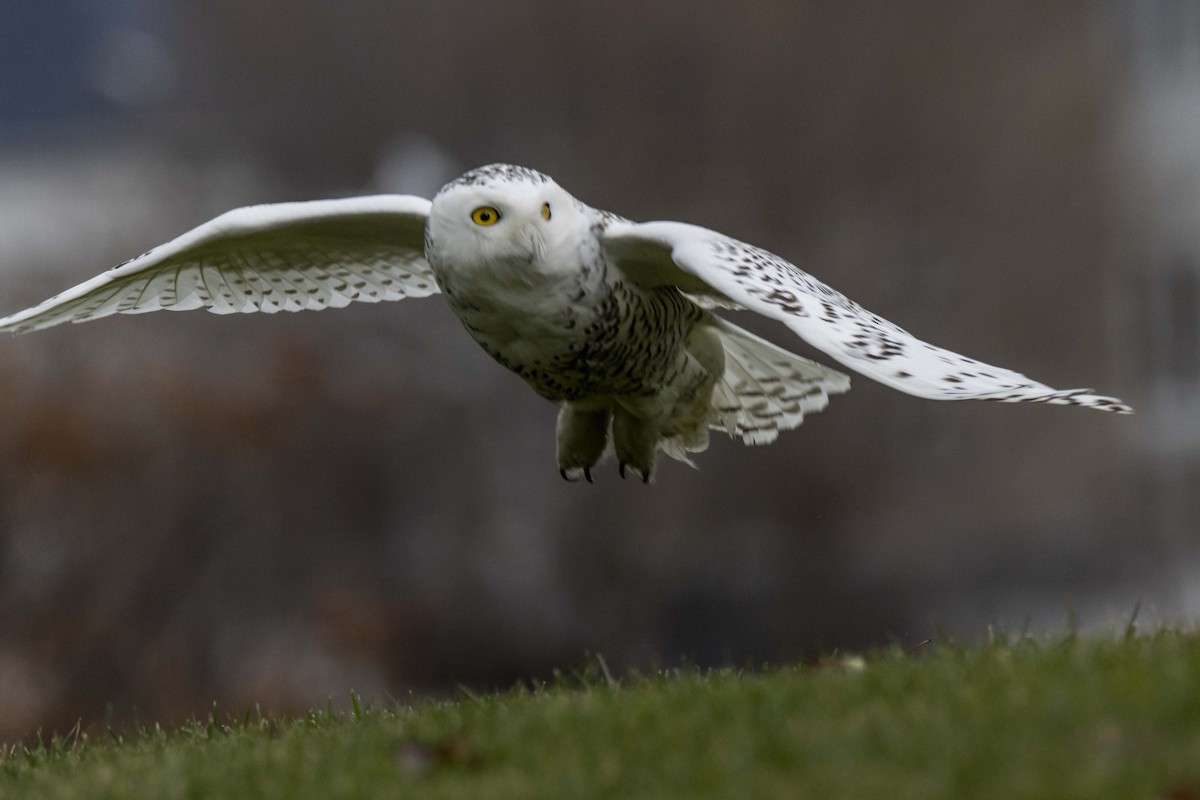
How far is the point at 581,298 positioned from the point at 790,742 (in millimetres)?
1442

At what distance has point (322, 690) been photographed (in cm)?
920

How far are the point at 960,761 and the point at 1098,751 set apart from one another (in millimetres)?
173

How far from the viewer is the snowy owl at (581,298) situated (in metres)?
2.91

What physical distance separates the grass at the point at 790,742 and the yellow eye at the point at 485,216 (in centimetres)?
99

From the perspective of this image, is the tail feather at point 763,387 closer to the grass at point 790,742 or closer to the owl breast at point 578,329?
the owl breast at point 578,329

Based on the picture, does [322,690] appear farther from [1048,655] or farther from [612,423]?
[1048,655]

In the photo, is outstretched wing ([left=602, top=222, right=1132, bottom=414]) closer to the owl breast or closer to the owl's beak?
the owl breast

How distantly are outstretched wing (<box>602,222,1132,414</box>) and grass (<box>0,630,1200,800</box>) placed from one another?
485mm

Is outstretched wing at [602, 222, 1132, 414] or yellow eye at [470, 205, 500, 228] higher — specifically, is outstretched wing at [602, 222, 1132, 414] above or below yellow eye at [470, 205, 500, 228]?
below

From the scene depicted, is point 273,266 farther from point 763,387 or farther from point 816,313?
point 816,313

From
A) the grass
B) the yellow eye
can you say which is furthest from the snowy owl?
the grass

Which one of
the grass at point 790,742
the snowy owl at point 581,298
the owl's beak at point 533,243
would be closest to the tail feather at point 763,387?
the snowy owl at point 581,298

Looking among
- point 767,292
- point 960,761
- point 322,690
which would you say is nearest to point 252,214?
point 767,292

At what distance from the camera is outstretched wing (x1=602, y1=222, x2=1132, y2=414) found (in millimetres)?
2588
